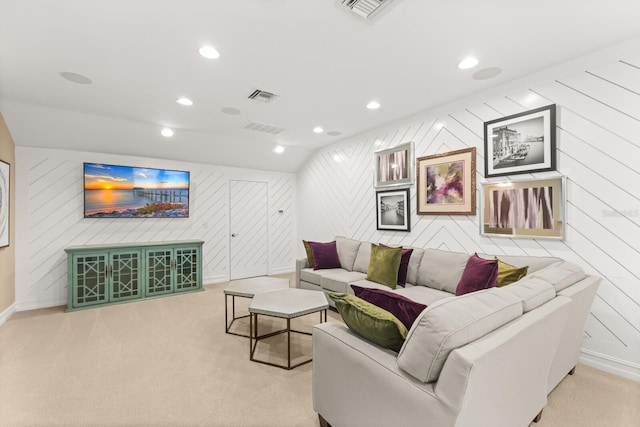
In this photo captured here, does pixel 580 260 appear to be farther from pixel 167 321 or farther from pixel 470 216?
pixel 167 321

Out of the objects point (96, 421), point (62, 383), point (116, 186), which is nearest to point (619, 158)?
point (96, 421)

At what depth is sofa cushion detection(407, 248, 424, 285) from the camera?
140 inches

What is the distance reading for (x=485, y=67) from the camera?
109 inches

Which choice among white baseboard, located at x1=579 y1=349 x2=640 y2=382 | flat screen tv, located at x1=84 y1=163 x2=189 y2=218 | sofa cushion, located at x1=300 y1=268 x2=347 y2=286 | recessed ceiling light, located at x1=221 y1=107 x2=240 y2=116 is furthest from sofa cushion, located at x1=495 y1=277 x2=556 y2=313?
flat screen tv, located at x1=84 y1=163 x2=189 y2=218

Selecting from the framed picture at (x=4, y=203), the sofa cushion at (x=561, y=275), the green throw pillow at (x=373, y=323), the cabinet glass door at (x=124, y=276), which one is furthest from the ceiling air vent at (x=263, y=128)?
the sofa cushion at (x=561, y=275)

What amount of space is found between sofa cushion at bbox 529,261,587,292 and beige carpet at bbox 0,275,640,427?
2.78 feet

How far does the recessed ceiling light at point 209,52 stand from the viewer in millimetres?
2389

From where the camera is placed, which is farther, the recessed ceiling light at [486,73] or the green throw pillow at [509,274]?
the recessed ceiling light at [486,73]

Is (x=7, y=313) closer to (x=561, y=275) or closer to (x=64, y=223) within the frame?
(x=64, y=223)

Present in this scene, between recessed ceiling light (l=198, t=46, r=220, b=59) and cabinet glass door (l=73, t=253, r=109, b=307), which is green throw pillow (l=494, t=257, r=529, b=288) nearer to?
recessed ceiling light (l=198, t=46, r=220, b=59)

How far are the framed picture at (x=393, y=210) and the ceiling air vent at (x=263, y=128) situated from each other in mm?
1911

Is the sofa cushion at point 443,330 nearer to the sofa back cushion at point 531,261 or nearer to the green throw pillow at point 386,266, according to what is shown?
the sofa back cushion at point 531,261

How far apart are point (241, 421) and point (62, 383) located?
1564 millimetres

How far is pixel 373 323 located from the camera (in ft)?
4.76
